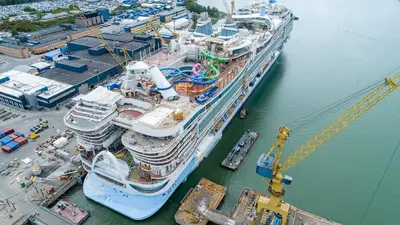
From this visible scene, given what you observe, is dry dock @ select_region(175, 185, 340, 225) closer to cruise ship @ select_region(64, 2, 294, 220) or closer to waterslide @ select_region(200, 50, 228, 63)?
cruise ship @ select_region(64, 2, 294, 220)

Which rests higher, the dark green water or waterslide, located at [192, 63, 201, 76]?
waterslide, located at [192, 63, 201, 76]

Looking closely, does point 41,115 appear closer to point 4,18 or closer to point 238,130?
point 238,130

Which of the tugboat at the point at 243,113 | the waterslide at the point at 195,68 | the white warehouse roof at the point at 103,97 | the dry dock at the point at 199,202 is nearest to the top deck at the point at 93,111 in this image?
the white warehouse roof at the point at 103,97

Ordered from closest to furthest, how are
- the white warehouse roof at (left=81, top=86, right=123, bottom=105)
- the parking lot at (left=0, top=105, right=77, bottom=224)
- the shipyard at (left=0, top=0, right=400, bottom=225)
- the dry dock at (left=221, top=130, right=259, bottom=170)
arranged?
1. the shipyard at (left=0, top=0, right=400, bottom=225)
2. the parking lot at (left=0, top=105, right=77, bottom=224)
3. the white warehouse roof at (left=81, top=86, right=123, bottom=105)
4. the dry dock at (left=221, top=130, right=259, bottom=170)

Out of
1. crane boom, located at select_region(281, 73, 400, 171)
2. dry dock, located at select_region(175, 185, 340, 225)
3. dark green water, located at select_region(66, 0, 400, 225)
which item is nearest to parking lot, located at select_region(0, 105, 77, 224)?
dark green water, located at select_region(66, 0, 400, 225)

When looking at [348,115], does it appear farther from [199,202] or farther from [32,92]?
[32,92]
